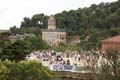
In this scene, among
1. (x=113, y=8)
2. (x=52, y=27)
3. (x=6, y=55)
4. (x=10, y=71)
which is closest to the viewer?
(x=10, y=71)

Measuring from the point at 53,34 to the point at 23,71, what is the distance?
280 feet

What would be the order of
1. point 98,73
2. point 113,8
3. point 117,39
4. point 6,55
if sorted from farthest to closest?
point 113,8 → point 117,39 → point 6,55 → point 98,73

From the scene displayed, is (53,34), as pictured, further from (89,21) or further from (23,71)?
(23,71)

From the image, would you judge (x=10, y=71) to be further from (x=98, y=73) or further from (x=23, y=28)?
(x=23, y=28)

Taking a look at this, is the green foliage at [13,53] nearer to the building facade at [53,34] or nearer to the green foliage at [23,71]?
the green foliage at [23,71]

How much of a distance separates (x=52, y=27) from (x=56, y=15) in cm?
286

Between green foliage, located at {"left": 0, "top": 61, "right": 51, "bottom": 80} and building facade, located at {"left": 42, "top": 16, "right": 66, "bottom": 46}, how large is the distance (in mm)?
79278

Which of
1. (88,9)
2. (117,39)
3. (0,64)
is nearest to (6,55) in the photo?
(0,64)

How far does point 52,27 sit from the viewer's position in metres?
108

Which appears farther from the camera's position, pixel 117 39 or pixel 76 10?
pixel 76 10

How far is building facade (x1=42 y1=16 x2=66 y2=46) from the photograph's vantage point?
335 feet

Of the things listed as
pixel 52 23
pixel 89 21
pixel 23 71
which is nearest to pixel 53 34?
pixel 52 23

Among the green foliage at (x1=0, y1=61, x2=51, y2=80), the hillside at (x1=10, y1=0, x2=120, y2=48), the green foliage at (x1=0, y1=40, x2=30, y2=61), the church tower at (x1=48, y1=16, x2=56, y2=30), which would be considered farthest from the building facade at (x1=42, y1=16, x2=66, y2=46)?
the green foliage at (x1=0, y1=61, x2=51, y2=80)

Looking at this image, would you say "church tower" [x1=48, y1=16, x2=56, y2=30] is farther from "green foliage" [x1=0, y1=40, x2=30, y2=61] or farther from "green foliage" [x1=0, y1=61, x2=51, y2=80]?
"green foliage" [x1=0, y1=61, x2=51, y2=80]
